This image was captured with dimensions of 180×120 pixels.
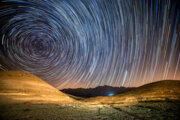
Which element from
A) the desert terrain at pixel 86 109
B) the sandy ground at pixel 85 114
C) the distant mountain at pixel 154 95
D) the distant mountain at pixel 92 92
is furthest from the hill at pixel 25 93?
the distant mountain at pixel 92 92

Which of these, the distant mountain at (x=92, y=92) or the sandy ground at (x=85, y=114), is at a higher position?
the sandy ground at (x=85, y=114)

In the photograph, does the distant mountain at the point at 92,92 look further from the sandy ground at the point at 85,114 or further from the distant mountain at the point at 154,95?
the sandy ground at the point at 85,114

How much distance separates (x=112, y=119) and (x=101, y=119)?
269 millimetres

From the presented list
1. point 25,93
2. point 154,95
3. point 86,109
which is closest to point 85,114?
point 86,109

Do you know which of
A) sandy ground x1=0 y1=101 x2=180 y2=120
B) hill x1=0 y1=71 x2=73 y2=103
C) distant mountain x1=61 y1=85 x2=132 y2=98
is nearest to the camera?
sandy ground x1=0 y1=101 x2=180 y2=120

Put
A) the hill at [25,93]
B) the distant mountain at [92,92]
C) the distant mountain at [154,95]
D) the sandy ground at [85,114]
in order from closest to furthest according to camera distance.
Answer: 1. the sandy ground at [85,114]
2. the hill at [25,93]
3. the distant mountain at [154,95]
4. the distant mountain at [92,92]

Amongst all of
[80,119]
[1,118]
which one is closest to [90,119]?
[80,119]

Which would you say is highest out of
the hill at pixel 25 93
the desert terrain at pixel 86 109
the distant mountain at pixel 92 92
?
the desert terrain at pixel 86 109

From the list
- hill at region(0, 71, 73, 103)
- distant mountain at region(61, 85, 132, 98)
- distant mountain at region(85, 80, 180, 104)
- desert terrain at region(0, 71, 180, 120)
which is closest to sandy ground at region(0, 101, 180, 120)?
desert terrain at region(0, 71, 180, 120)

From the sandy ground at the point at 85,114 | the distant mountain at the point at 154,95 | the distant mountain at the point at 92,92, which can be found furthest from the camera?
the distant mountain at the point at 92,92

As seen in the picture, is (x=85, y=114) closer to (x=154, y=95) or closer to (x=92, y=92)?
(x=154, y=95)

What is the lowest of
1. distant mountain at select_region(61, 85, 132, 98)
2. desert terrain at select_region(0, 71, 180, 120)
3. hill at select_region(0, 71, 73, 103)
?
distant mountain at select_region(61, 85, 132, 98)

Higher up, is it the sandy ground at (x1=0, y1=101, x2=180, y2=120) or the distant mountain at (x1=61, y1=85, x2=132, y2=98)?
the sandy ground at (x1=0, y1=101, x2=180, y2=120)

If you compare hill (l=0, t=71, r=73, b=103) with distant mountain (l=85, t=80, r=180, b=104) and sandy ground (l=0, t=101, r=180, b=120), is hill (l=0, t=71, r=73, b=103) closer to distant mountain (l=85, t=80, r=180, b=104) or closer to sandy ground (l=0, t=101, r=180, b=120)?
sandy ground (l=0, t=101, r=180, b=120)
